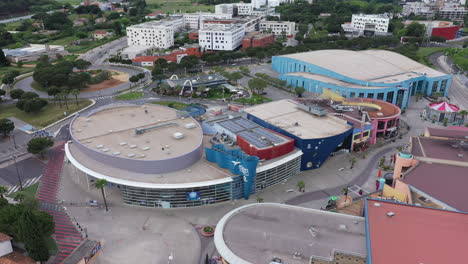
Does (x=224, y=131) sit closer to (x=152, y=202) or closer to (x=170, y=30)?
(x=152, y=202)

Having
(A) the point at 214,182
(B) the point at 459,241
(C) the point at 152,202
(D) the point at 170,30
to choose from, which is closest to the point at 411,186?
(B) the point at 459,241

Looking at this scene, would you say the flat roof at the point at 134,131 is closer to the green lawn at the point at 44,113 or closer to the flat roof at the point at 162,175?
the flat roof at the point at 162,175

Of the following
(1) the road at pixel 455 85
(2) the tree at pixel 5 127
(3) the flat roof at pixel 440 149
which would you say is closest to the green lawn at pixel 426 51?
(1) the road at pixel 455 85

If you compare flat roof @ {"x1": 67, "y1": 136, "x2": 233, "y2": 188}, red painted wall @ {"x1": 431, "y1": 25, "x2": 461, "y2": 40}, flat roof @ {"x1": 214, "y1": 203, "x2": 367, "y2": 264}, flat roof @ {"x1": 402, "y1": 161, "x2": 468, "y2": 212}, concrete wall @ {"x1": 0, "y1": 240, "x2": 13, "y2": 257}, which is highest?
red painted wall @ {"x1": 431, "y1": 25, "x2": 461, "y2": 40}

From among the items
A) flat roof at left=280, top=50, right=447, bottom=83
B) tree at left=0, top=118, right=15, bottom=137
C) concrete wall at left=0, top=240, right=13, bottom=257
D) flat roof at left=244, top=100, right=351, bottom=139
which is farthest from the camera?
flat roof at left=280, top=50, right=447, bottom=83

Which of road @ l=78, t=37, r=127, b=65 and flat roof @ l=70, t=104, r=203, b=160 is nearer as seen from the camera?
flat roof @ l=70, t=104, r=203, b=160

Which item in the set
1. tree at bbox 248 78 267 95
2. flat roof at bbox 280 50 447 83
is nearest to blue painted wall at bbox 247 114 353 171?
tree at bbox 248 78 267 95

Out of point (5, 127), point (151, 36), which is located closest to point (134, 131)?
point (5, 127)

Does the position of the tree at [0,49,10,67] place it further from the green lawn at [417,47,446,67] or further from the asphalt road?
the green lawn at [417,47,446,67]
